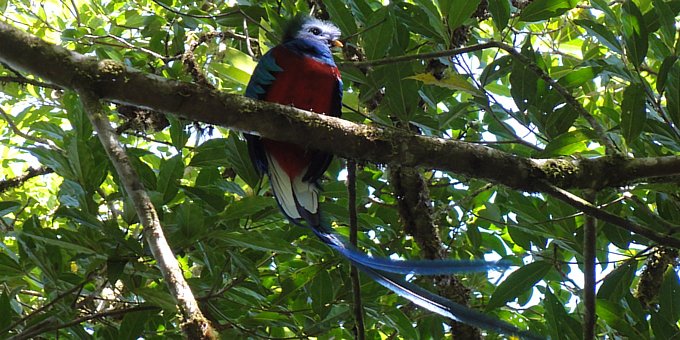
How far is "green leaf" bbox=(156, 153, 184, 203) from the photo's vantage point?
241 centimetres

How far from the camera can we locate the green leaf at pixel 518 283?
2.62 meters

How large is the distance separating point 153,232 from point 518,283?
154cm

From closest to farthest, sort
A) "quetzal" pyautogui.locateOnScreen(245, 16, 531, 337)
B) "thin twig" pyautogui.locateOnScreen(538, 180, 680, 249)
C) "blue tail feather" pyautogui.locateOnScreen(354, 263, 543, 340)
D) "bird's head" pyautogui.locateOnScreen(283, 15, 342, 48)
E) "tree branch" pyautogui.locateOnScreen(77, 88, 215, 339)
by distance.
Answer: "tree branch" pyautogui.locateOnScreen(77, 88, 215, 339)
"blue tail feather" pyautogui.locateOnScreen(354, 263, 543, 340)
"thin twig" pyautogui.locateOnScreen(538, 180, 680, 249)
"quetzal" pyautogui.locateOnScreen(245, 16, 531, 337)
"bird's head" pyautogui.locateOnScreen(283, 15, 342, 48)

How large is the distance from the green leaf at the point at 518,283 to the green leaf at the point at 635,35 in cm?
79

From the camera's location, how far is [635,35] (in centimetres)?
242

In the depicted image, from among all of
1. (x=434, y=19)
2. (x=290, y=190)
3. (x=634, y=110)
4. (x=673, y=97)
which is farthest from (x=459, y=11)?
(x=290, y=190)

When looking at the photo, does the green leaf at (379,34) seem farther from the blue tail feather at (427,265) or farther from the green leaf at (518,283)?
the green leaf at (518,283)

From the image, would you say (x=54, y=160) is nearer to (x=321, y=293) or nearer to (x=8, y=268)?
(x=8, y=268)

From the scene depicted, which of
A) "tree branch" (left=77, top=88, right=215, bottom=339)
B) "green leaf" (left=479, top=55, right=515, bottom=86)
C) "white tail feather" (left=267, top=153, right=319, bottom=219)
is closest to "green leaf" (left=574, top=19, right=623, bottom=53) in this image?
"green leaf" (left=479, top=55, right=515, bottom=86)

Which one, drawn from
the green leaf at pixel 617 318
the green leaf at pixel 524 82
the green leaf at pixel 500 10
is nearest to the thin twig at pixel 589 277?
the green leaf at pixel 617 318

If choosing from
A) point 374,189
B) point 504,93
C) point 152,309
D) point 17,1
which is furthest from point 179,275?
point 17,1

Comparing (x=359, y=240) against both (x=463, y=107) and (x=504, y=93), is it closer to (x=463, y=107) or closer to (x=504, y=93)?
(x=463, y=107)

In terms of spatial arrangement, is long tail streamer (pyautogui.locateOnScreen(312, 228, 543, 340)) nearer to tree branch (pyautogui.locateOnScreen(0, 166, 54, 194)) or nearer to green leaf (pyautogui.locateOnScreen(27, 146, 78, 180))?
green leaf (pyautogui.locateOnScreen(27, 146, 78, 180))

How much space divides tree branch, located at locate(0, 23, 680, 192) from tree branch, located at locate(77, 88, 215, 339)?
9cm
